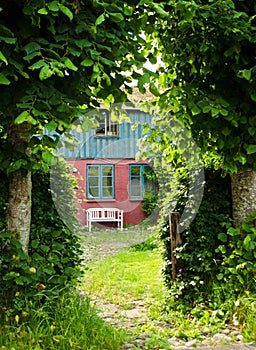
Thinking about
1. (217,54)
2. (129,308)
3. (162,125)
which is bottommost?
(129,308)

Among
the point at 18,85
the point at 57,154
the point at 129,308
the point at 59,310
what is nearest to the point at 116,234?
the point at 129,308

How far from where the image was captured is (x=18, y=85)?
2439 millimetres

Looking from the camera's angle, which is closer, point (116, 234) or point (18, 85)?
point (18, 85)

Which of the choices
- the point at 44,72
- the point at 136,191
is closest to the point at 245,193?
the point at 136,191

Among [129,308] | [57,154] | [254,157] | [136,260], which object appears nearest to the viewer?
[254,157]

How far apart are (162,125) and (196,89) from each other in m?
0.60

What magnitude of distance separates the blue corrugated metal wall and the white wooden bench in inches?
25.4

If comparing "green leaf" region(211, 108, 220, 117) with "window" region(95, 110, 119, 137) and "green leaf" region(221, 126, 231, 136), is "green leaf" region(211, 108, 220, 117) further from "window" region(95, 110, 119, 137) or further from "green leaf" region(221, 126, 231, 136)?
"window" region(95, 110, 119, 137)

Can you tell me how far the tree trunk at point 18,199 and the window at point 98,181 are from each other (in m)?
1.22

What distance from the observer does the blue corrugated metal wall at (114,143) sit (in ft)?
13.3

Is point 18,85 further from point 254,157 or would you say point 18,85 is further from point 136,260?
point 136,260

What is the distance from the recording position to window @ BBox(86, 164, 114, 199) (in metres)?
4.25

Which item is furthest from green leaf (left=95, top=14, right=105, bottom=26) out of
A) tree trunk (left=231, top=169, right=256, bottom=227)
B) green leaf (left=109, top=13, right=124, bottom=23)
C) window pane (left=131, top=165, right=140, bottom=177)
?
window pane (left=131, top=165, right=140, bottom=177)

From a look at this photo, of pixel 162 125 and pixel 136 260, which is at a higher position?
pixel 162 125
